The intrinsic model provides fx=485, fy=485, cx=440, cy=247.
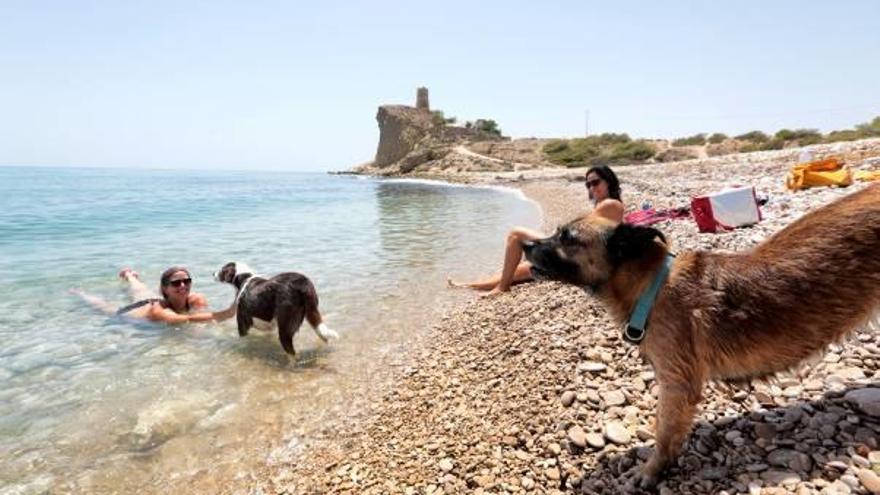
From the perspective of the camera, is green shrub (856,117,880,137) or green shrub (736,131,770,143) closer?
green shrub (856,117,880,137)

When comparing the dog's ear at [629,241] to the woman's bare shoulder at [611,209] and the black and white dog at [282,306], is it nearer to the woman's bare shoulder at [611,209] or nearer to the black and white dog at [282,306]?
the woman's bare shoulder at [611,209]

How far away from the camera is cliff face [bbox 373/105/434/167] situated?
329ft

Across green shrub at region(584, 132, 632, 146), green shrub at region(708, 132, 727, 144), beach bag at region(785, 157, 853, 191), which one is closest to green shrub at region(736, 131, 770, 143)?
green shrub at region(708, 132, 727, 144)

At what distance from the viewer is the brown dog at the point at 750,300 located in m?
2.76

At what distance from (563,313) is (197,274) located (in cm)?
992

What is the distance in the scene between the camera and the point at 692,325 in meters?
2.94

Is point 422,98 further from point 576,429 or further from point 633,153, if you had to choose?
point 576,429

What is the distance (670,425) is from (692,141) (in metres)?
74.5

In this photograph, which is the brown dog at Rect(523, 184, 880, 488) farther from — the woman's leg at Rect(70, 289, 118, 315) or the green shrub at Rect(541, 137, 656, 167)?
the green shrub at Rect(541, 137, 656, 167)

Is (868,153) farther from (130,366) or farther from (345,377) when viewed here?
(130,366)

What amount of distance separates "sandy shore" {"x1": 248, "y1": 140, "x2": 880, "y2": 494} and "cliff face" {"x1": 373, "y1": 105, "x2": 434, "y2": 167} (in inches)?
3745

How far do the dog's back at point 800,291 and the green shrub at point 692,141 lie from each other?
7103 cm

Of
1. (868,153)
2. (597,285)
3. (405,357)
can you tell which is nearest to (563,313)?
(405,357)

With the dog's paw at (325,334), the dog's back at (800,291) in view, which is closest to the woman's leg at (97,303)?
the dog's paw at (325,334)
